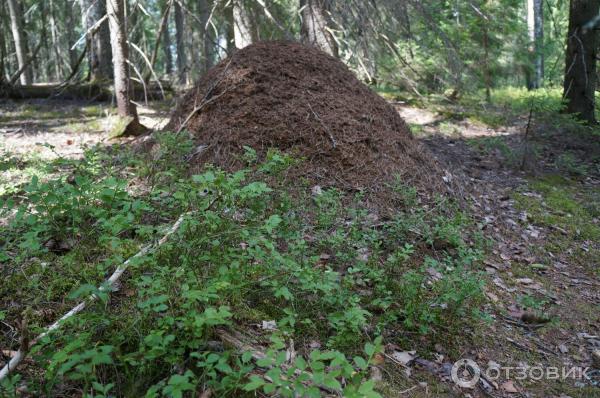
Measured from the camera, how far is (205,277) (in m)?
2.59

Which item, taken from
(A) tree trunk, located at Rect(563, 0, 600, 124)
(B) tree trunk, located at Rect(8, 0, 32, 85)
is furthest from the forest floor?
(B) tree trunk, located at Rect(8, 0, 32, 85)

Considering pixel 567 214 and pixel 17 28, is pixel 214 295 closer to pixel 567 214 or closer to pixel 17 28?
pixel 567 214

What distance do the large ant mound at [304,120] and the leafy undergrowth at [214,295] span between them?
1.01m

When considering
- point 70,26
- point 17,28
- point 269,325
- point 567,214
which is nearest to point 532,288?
point 567,214

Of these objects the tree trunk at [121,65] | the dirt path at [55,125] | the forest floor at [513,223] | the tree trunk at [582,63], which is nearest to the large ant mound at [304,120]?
the forest floor at [513,223]

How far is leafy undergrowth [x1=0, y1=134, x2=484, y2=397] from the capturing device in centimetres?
198

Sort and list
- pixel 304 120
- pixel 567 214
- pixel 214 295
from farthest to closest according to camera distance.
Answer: pixel 567 214 → pixel 304 120 → pixel 214 295

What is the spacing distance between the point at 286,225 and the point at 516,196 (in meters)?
3.99

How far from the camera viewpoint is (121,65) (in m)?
6.83

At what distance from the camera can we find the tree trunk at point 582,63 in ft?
27.2

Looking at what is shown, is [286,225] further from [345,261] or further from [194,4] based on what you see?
[194,4]

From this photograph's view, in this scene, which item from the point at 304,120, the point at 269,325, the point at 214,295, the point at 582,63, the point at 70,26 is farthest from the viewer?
the point at 582,63

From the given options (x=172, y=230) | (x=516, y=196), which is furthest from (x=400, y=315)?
(x=516, y=196)

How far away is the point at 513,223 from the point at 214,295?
14.2 feet
